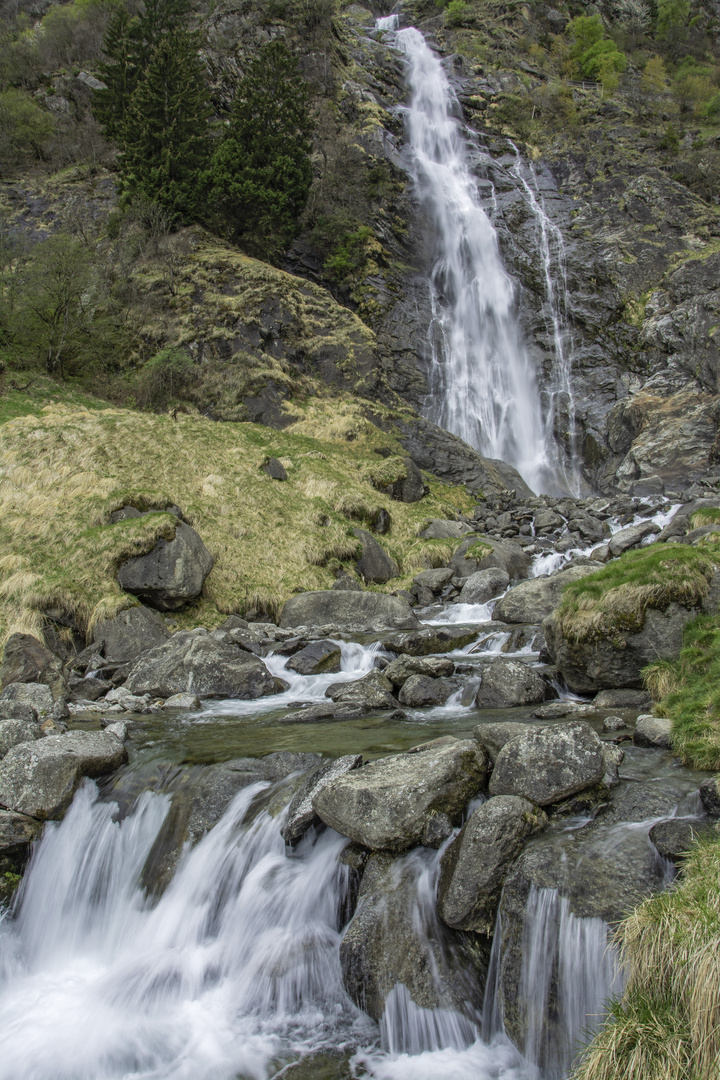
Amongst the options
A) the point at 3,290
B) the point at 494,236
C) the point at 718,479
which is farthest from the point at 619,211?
the point at 3,290

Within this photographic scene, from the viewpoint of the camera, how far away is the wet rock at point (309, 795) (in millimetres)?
6062

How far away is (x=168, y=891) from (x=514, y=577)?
14.0 m

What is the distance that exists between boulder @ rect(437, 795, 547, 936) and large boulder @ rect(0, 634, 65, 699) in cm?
769

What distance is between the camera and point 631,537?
57.6ft

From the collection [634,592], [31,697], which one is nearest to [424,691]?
[634,592]

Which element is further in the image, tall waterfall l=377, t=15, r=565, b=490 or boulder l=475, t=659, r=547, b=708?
tall waterfall l=377, t=15, r=565, b=490

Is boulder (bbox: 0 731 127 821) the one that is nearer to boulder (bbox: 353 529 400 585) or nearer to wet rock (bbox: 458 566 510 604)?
wet rock (bbox: 458 566 510 604)

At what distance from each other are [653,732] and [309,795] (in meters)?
3.68

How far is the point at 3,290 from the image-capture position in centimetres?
2338

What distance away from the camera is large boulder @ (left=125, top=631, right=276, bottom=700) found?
1120cm

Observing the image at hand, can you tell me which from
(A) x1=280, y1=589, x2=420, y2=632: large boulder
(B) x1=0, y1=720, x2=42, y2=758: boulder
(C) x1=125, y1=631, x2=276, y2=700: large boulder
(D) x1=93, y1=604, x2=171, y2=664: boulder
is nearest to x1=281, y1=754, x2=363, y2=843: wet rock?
(B) x1=0, y1=720, x2=42, y2=758: boulder

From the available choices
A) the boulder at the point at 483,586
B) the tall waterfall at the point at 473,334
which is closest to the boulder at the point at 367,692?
the boulder at the point at 483,586

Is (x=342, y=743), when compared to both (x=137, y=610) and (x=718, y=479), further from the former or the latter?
(x=718, y=479)

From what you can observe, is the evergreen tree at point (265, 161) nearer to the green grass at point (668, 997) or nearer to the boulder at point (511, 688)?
the boulder at point (511, 688)
